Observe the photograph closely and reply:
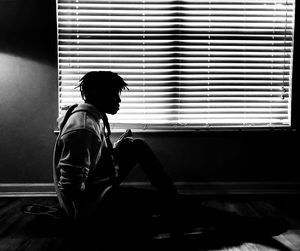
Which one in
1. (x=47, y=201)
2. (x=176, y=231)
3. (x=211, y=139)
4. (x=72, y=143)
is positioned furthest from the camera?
(x=211, y=139)

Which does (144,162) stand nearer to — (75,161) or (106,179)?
(106,179)

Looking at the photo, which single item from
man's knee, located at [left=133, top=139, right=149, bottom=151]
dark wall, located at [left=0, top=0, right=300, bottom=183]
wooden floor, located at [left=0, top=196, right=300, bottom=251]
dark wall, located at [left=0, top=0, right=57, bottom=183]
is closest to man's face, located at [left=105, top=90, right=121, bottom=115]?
man's knee, located at [left=133, top=139, right=149, bottom=151]

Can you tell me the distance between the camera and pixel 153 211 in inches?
74.6

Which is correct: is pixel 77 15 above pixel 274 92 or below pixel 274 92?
above

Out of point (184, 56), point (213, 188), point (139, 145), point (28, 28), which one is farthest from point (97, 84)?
point (213, 188)

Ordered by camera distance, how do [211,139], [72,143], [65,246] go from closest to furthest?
[72,143] < [65,246] < [211,139]

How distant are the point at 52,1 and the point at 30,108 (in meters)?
0.95

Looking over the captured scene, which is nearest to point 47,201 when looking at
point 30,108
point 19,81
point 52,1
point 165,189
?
point 30,108

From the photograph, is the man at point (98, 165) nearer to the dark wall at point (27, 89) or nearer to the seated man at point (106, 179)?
the seated man at point (106, 179)

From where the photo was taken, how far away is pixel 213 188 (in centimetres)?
292

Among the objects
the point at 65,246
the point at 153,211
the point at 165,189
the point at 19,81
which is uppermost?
the point at 19,81

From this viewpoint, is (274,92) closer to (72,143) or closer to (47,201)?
(72,143)

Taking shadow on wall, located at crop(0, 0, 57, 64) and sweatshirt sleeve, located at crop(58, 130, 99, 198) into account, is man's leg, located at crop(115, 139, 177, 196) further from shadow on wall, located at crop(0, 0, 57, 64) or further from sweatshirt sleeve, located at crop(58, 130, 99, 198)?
shadow on wall, located at crop(0, 0, 57, 64)

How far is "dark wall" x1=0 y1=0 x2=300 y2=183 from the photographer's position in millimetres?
2785
